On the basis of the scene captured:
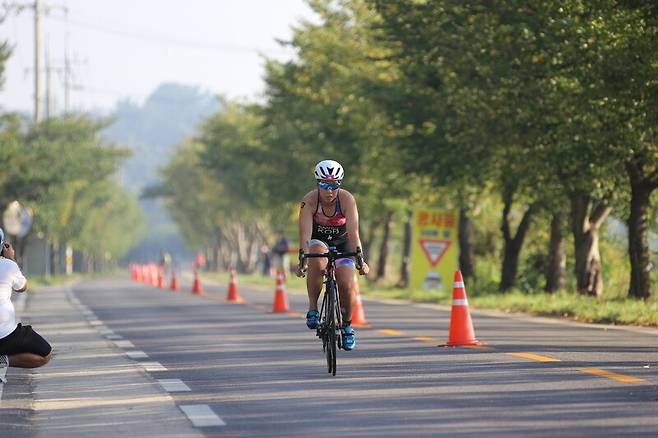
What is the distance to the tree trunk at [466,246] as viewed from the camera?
4303cm

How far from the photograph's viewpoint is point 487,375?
44.9 ft


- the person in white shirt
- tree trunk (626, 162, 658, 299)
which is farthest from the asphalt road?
tree trunk (626, 162, 658, 299)

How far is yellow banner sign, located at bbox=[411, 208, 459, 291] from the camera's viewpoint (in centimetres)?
4091

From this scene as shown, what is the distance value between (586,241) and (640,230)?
4717 millimetres

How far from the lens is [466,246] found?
43.3m

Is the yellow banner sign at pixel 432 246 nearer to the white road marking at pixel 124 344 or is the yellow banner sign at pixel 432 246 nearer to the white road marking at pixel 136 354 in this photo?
the white road marking at pixel 124 344

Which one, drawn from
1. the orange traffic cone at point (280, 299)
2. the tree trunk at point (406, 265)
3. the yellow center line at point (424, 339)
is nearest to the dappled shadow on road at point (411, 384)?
the yellow center line at point (424, 339)

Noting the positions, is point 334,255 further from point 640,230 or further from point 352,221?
point 640,230

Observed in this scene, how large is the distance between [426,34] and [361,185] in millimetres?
19920

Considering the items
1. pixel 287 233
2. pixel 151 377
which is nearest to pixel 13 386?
pixel 151 377

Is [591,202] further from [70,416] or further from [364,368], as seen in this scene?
[70,416]

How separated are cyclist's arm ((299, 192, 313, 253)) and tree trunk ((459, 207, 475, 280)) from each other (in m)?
28.3

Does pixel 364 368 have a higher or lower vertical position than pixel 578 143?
lower

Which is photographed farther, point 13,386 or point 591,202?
point 591,202
